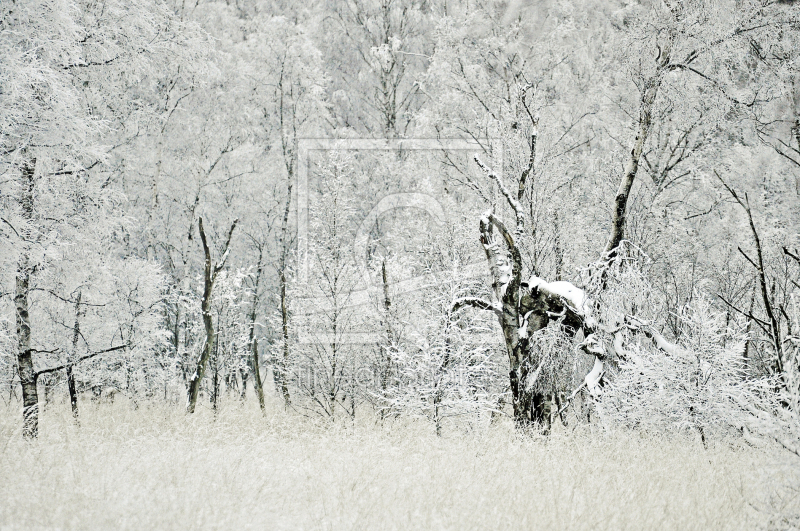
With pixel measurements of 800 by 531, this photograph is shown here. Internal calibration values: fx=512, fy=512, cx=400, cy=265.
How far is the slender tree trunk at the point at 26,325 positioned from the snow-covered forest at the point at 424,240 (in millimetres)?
48

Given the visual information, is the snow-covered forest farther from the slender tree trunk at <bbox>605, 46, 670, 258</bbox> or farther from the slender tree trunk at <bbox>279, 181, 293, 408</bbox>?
the slender tree trunk at <bbox>279, 181, 293, 408</bbox>


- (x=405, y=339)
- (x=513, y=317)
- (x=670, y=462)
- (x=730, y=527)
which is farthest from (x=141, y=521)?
(x=405, y=339)

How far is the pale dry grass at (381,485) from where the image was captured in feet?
13.9

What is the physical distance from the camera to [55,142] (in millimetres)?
6680

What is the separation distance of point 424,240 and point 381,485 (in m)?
9.45

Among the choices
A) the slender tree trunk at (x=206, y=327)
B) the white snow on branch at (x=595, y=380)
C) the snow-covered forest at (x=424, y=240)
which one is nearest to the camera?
the snow-covered forest at (x=424, y=240)

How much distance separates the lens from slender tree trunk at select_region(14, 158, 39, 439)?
6.86 meters

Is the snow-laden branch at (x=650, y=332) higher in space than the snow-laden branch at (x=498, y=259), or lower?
lower

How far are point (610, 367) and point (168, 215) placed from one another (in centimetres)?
1466

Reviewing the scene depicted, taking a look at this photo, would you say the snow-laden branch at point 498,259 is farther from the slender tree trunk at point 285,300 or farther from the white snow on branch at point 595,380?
the slender tree trunk at point 285,300

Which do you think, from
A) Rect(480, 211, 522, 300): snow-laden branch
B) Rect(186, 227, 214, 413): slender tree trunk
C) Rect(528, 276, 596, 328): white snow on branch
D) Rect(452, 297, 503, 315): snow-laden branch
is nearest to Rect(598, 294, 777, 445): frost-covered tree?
Rect(528, 276, 596, 328): white snow on branch

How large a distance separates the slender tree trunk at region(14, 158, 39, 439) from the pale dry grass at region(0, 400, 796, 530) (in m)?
0.26

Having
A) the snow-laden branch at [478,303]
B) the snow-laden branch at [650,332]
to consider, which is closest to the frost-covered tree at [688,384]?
the snow-laden branch at [650,332]

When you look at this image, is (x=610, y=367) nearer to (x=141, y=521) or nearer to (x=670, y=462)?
(x=670, y=462)
